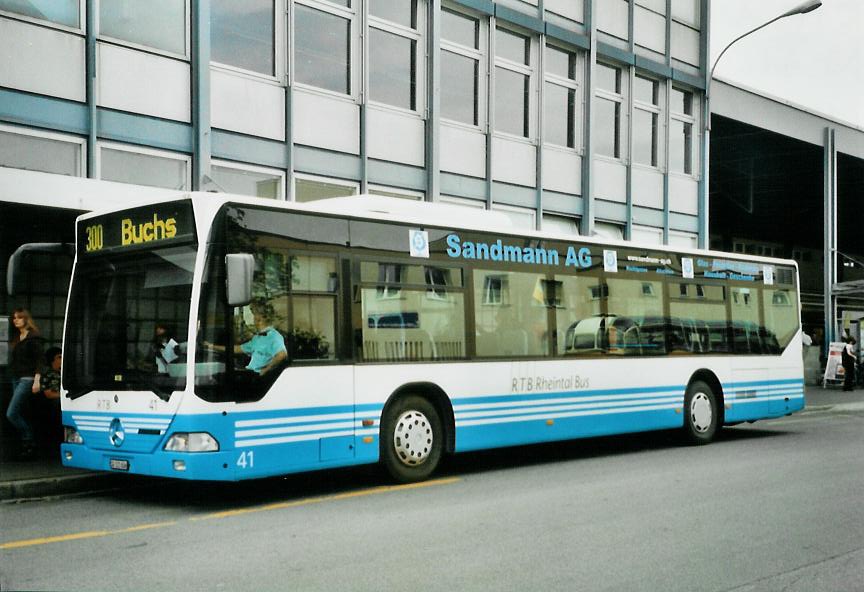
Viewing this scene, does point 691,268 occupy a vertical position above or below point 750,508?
above

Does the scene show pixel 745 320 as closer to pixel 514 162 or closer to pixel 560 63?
pixel 514 162

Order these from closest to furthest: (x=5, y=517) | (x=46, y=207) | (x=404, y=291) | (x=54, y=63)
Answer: (x=5, y=517)
(x=404, y=291)
(x=46, y=207)
(x=54, y=63)

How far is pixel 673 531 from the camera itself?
834 cm

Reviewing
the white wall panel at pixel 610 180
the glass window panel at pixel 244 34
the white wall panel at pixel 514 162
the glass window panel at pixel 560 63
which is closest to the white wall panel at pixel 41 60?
the glass window panel at pixel 244 34

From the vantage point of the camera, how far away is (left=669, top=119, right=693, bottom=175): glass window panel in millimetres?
27406

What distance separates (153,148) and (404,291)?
18.7ft

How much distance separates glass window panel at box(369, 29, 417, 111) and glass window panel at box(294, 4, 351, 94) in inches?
27.4

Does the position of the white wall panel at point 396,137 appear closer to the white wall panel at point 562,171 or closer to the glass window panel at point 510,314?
the white wall panel at point 562,171

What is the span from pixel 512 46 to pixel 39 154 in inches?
459

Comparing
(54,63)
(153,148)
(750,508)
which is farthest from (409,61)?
(750,508)

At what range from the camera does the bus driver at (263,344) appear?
975 cm

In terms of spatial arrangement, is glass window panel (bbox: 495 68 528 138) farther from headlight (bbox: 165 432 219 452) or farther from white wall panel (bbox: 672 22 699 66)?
headlight (bbox: 165 432 219 452)

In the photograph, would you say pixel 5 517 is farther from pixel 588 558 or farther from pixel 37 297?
pixel 37 297

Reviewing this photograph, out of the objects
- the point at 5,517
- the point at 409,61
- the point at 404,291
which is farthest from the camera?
the point at 409,61
